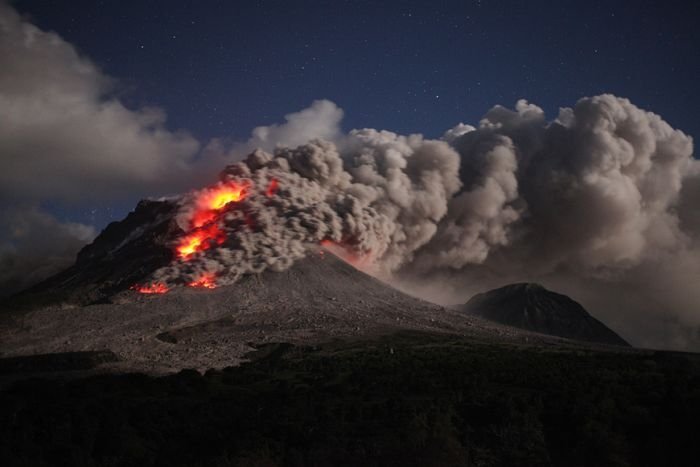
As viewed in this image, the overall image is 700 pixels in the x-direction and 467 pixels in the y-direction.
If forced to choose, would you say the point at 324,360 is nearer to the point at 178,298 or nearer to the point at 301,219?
the point at 178,298

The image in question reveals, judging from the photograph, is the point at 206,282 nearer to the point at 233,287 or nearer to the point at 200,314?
the point at 233,287

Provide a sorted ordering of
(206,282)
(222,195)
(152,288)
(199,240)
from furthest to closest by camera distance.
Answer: (222,195), (199,240), (206,282), (152,288)

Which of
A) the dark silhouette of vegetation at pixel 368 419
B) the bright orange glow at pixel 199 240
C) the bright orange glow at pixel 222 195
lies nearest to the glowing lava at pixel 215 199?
the bright orange glow at pixel 222 195

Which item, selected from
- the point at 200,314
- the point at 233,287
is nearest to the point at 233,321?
the point at 200,314

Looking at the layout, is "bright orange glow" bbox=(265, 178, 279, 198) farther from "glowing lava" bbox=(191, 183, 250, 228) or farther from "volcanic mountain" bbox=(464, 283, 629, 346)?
"volcanic mountain" bbox=(464, 283, 629, 346)

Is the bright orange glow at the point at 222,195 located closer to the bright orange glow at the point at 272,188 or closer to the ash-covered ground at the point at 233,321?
the bright orange glow at the point at 272,188

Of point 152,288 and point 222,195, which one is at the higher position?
point 222,195

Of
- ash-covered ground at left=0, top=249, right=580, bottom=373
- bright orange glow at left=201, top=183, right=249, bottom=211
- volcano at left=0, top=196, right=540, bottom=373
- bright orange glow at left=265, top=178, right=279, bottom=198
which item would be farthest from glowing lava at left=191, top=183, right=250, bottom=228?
ash-covered ground at left=0, top=249, right=580, bottom=373
